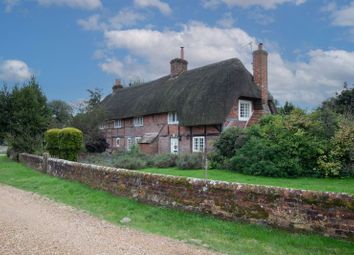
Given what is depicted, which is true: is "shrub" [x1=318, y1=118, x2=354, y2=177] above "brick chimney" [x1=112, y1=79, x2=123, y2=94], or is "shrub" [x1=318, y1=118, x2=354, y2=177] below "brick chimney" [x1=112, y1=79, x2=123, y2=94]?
below

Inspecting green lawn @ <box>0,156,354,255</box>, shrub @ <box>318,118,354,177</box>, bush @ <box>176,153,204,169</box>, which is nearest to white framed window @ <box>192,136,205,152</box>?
bush @ <box>176,153,204,169</box>

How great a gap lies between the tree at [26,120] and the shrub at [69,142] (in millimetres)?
6075

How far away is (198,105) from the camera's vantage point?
90.1 feet

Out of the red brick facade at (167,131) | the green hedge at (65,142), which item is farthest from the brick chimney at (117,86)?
the green hedge at (65,142)

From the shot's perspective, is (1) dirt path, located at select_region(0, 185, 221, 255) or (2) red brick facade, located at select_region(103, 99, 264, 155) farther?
(2) red brick facade, located at select_region(103, 99, 264, 155)

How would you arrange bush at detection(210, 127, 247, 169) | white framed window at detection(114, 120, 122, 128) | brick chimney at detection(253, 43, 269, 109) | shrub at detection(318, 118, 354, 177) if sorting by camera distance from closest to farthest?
shrub at detection(318, 118, 354, 177), bush at detection(210, 127, 247, 169), brick chimney at detection(253, 43, 269, 109), white framed window at detection(114, 120, 122, 128)

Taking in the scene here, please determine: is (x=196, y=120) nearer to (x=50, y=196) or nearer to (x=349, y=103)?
(x=50, y=196)

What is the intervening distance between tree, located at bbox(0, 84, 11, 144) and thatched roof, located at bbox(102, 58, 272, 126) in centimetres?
1142

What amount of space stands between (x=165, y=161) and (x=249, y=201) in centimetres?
1568

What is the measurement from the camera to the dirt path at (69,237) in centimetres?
618

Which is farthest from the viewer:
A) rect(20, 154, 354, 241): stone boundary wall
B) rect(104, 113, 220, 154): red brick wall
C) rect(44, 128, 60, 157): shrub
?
rect(104, 113, 220, 154): red brick wall

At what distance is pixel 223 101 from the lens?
1027 inches

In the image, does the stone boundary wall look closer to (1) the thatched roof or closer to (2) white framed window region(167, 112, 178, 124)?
(1) the thatched roof

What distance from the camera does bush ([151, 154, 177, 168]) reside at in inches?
919
